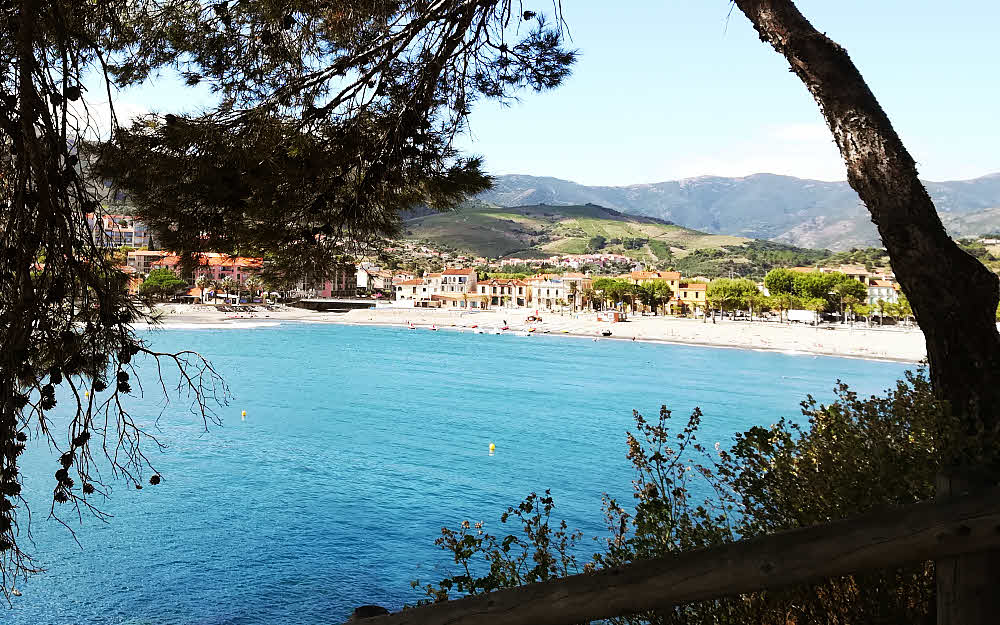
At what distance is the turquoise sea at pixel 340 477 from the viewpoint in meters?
8.13

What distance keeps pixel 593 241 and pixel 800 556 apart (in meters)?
135

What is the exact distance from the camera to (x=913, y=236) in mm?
1818

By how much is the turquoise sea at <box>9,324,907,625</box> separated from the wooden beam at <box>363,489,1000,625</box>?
6.93 m

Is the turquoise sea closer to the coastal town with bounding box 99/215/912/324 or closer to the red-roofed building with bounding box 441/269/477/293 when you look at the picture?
the coastal town with bounding box 99/215/912/324

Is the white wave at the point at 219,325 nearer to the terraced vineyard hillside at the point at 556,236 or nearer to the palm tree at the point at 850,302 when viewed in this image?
the palm tree at the point at 850,302

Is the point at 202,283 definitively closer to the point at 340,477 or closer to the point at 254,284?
the point at 254,284

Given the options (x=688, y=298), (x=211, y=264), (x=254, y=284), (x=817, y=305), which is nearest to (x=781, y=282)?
(x=817, y=305)

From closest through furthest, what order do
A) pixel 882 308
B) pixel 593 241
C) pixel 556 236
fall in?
pixel 882 308 → pixel 593 241 → pixel 556 236

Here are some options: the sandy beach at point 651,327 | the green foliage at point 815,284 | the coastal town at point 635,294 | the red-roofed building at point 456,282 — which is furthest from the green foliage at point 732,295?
the red-roofed building at point 456,282

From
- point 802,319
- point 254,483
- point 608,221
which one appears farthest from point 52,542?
point 608,221

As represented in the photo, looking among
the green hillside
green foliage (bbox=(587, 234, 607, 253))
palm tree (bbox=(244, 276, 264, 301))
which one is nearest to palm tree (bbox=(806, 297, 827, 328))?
the green hillside

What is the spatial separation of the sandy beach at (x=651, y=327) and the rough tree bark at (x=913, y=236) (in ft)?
119

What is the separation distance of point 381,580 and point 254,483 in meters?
5.40

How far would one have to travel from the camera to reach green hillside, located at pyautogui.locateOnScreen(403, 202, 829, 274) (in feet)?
365
